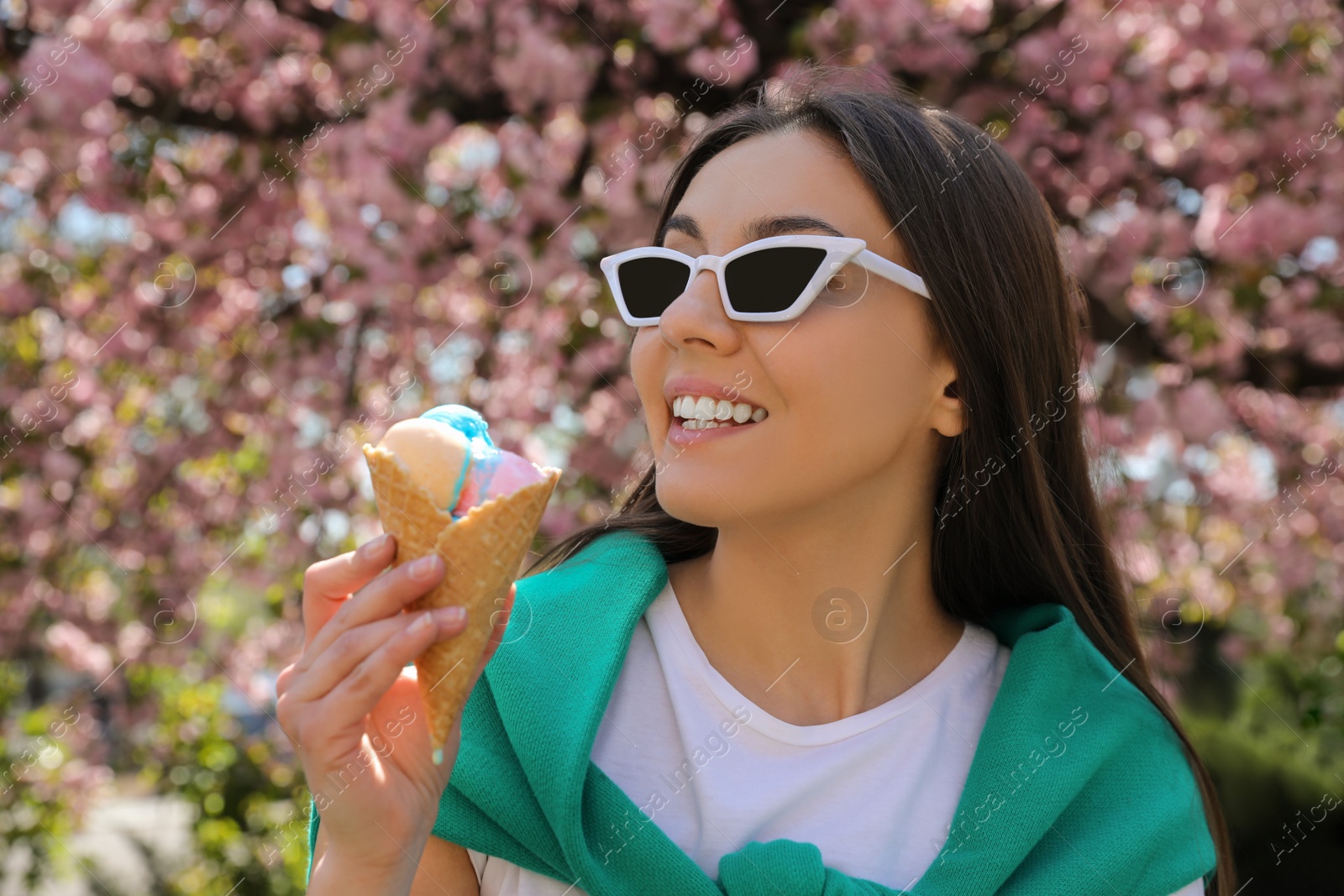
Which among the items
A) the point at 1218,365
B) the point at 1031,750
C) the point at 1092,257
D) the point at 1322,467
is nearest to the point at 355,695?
the point at 1031,750

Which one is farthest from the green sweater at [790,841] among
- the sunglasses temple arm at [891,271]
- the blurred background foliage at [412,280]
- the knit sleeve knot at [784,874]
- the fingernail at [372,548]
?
the blurred background foliage at [412,280]

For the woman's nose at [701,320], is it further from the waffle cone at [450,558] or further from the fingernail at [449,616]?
the fingernail at [449,616]

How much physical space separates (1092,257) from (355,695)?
4021 millimetres

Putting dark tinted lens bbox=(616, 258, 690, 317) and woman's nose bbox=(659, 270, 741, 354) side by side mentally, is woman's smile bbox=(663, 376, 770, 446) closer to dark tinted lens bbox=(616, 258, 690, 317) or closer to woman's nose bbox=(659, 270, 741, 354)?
woman's nose bbox=(659, 270, 741, 354)

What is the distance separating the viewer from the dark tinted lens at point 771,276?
5.76 feet

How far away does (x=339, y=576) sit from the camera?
4.92 feet

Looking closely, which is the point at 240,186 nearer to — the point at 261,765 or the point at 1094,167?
the point at 261,765

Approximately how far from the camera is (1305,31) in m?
4.32

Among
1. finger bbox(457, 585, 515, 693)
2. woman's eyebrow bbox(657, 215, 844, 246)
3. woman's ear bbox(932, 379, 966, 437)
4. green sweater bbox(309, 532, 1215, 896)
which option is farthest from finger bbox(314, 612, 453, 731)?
woman's ear bbox(932, 379, 966, 437)

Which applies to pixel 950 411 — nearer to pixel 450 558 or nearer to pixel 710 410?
pixel 710 410

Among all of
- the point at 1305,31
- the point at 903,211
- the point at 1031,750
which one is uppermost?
the point at 903,211

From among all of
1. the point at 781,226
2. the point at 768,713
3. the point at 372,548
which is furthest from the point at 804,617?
the point at 372,548

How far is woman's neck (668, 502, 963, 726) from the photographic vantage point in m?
1.92

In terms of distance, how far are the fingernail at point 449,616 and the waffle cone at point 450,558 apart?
0.27 feet
